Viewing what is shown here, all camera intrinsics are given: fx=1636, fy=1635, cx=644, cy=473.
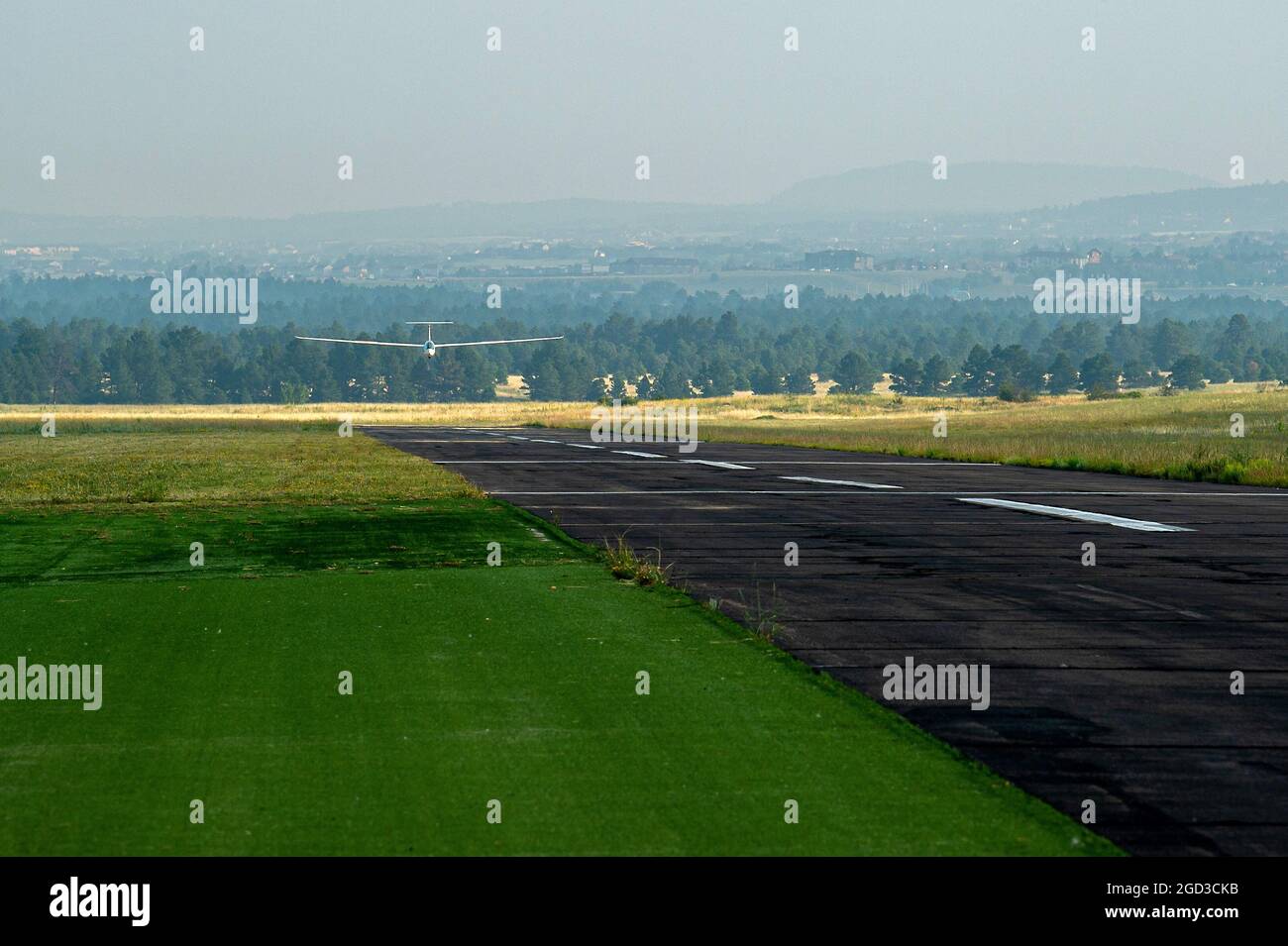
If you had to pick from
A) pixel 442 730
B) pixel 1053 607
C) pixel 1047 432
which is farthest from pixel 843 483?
pixel 1047 432

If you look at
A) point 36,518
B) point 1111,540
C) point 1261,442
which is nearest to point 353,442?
point 1261,442

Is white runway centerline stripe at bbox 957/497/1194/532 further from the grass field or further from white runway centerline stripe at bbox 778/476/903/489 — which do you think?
the grass field

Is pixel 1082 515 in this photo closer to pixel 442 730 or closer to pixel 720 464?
pixel 442 730

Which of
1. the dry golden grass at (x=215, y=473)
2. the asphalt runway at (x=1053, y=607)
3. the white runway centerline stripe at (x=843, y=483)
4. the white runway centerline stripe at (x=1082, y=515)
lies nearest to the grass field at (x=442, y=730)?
the asphalt runway at (x=1053, y=607)

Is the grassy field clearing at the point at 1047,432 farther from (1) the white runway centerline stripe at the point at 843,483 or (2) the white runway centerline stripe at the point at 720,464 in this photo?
(2) the white runway centerline stripe at the point at 720,464

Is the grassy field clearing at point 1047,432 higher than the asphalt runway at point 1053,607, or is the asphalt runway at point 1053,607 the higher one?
the asphalt runway at point 1053,607

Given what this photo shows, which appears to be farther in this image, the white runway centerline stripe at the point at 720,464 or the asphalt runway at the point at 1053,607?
the white runway centerline stripe at the point at 720,464
